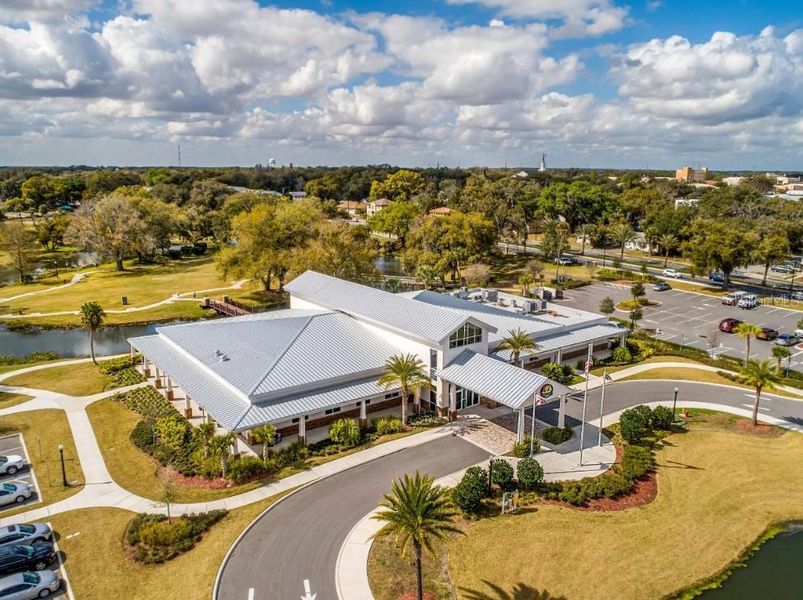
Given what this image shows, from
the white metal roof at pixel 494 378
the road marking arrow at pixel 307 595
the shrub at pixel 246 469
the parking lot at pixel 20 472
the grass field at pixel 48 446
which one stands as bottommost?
the parking lot at pixel 20 472

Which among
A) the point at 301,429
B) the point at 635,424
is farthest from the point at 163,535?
the point at 635,424

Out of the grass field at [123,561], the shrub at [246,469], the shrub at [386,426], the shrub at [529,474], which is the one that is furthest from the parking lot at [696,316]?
the grass field at [123,561]

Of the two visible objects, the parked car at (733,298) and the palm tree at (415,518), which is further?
the parked car at (733,298)

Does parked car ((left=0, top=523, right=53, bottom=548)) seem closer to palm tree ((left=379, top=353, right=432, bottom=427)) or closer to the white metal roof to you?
palm tree ((left=379, top=353, right=432, bottom=427))

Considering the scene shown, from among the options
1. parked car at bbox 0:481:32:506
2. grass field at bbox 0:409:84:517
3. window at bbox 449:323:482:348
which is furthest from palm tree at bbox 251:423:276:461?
window at bbox 449:323:482:348

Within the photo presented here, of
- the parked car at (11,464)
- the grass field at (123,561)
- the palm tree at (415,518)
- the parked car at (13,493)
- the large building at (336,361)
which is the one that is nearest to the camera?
the palm tree at (415,518)

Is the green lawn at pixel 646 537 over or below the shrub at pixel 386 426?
below

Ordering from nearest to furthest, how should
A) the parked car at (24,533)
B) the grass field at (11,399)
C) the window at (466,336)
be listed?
the parked car at (24,533) → the window at (466,336) → the grass field at (11,399)

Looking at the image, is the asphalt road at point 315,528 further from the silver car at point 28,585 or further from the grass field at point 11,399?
the grass field at point 11,399
